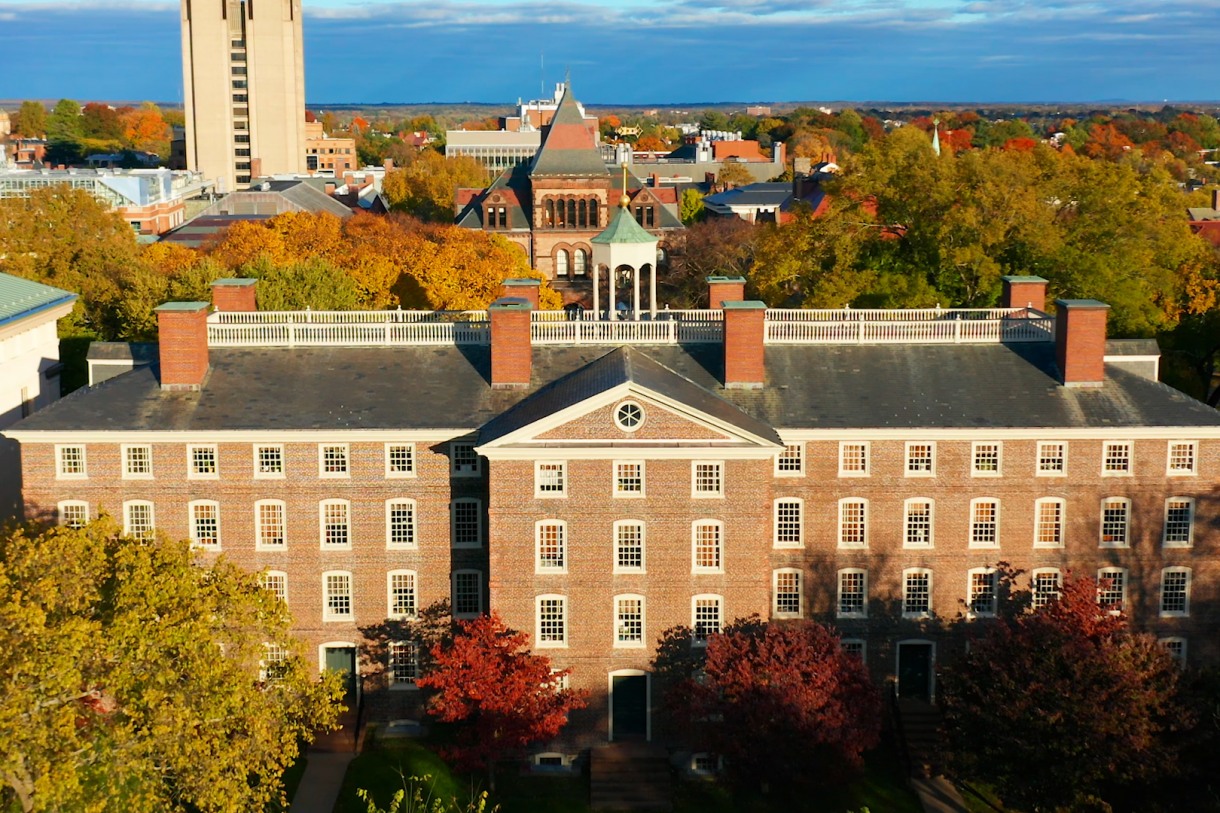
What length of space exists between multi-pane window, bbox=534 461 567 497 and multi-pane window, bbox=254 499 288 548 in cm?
841

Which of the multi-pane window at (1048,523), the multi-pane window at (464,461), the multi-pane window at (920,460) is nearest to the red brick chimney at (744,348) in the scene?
the multi-pane window at (920,460)

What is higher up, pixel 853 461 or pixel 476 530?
pixel 853 461

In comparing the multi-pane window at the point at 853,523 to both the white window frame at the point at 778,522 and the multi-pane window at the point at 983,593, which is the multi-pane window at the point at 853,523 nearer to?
the white window frame at the point at 778,522

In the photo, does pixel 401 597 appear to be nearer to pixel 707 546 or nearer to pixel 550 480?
pixel 550 480

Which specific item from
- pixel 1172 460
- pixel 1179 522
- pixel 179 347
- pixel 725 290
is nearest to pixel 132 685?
pixel 179 347

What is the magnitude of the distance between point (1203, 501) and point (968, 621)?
813 centimetres

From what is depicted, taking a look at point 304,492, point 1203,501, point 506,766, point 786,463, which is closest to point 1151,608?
point 1203,501

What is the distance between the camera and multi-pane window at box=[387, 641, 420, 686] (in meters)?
48.1

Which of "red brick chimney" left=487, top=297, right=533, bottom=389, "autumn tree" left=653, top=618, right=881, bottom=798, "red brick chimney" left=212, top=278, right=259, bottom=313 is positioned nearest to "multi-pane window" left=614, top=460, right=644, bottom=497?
"autumn tree" left=653, top=618, right=881, bottom=798

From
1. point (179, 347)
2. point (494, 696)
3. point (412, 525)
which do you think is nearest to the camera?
point (494, 696)

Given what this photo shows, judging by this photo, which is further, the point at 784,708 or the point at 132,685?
the point at 784,708

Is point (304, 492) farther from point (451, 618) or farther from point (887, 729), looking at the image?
point (887, 729)

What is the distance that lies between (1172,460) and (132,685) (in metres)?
31.3

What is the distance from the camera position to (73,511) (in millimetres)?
47344
